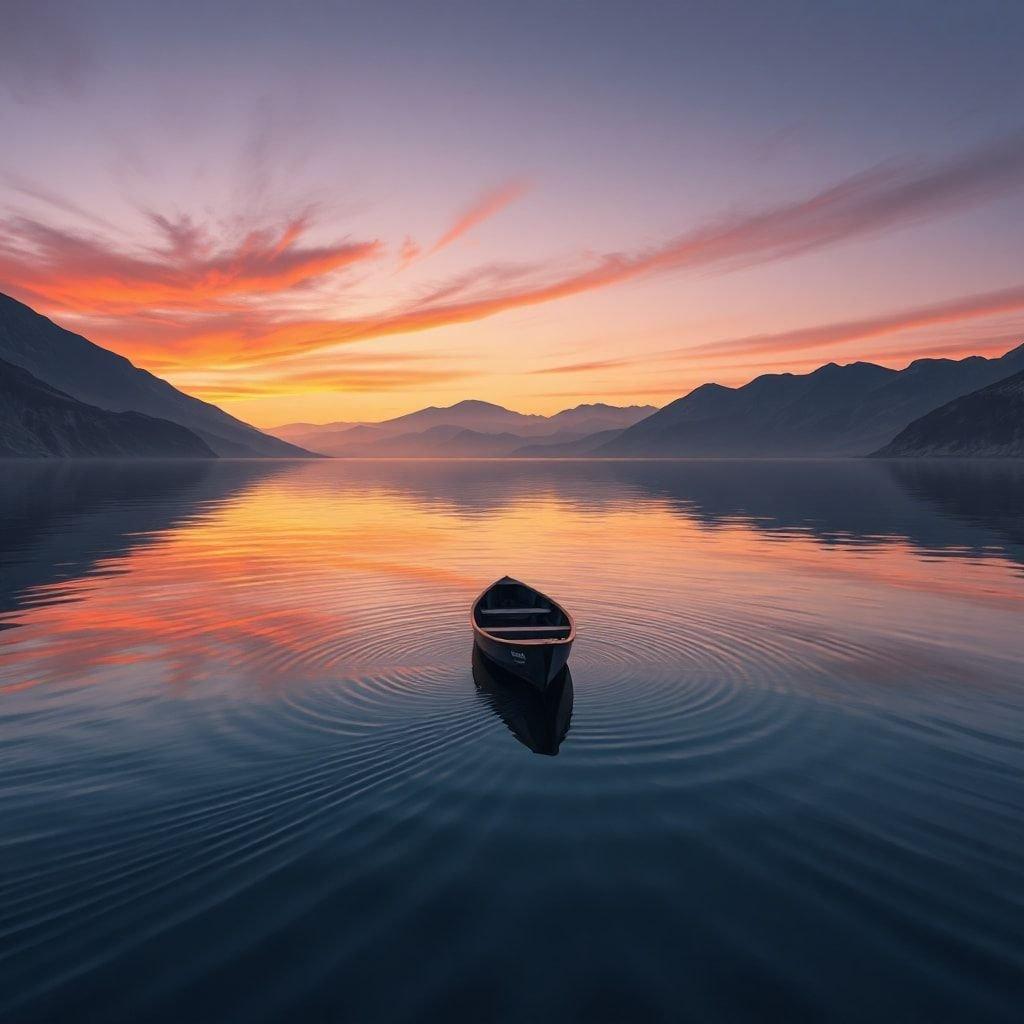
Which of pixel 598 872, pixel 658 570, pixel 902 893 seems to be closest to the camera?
pixel 902 893

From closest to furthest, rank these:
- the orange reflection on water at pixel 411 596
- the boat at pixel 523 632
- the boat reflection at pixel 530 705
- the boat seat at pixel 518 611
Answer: the boat reflection at pixel 530 705
the boat at pixel 523 632
the orange reflection on water at pixel 411 596
the boat seat at pixel 518 611

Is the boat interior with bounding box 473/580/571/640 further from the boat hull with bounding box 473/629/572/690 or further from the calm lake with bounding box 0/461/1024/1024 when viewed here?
the calm lake with bounding box 0/461/1024/1024

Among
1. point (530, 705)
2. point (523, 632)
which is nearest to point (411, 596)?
point (523, 632)

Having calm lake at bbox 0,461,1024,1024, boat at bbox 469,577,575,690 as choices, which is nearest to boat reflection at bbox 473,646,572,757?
calm lake at bbox 0,461,1024,1024

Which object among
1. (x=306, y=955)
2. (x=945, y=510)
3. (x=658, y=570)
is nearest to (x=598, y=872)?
(x=306, y=955)

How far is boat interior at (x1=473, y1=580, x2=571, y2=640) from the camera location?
19.8 metres

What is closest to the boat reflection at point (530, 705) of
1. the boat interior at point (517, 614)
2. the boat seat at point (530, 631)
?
the boat seat at point (530, 631)

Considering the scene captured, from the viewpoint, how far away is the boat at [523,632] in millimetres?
16188

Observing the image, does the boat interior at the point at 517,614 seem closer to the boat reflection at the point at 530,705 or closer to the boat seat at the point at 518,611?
the boat seat at the point at 518,611

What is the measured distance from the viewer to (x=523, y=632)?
20.6 metres

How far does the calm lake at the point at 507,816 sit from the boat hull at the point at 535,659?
105 cm

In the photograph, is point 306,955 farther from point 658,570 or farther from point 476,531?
point 476,531

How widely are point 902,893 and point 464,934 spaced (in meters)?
6.85

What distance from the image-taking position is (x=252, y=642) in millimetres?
23719
